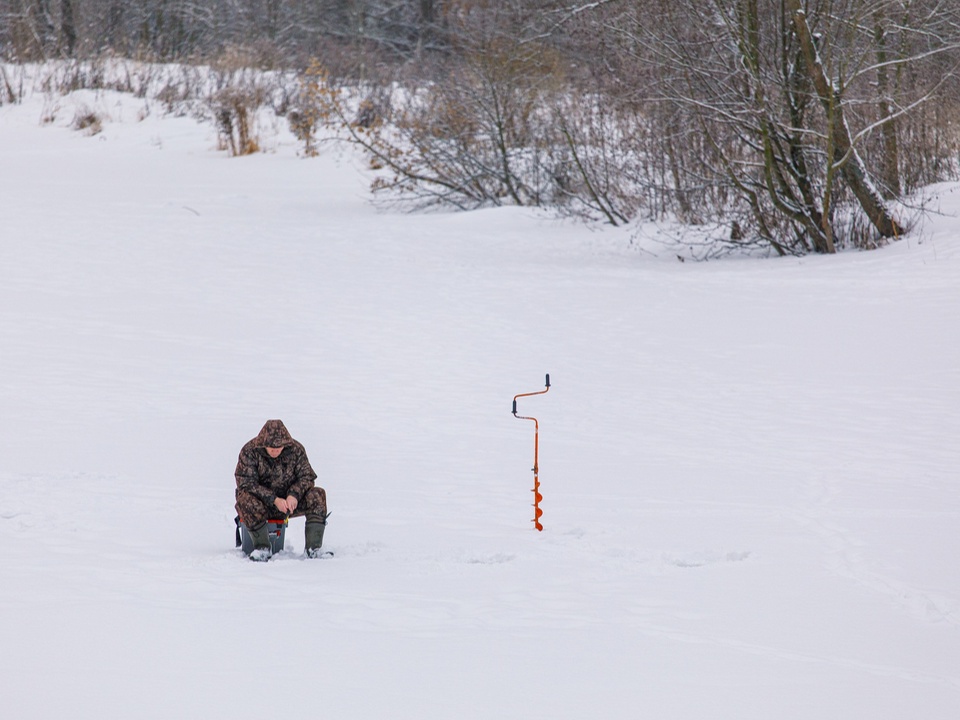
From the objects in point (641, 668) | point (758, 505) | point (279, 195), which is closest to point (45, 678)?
point (641, 668)

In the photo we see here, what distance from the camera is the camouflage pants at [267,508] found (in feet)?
19.0

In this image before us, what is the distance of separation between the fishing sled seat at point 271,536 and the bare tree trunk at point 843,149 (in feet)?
36.8

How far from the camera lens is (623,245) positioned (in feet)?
59.6

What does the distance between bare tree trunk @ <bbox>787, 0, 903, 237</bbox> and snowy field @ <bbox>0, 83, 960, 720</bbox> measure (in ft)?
1.92

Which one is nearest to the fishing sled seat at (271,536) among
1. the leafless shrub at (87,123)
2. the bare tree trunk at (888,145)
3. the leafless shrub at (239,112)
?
the bare tree trunk at (888,145)

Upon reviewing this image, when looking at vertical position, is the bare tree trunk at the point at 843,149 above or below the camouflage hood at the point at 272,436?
above

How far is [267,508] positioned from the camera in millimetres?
5867

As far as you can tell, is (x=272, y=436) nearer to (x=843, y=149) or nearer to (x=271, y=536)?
(x=271, y=536)

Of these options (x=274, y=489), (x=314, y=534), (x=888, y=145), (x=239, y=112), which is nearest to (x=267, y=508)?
(x=274, y=489)

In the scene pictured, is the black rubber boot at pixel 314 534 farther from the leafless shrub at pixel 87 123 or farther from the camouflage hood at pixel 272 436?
the leafless shrub at pixel 87 123

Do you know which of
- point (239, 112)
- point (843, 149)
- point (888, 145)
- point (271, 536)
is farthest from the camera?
point (239, 112)

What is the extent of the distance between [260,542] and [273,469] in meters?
0.41

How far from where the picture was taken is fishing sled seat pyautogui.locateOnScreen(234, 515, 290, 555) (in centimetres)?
586

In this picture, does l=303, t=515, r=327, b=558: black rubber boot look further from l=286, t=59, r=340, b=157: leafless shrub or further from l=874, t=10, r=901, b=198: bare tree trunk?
l=286, t=59, r=340, b=157: leafless shrub
